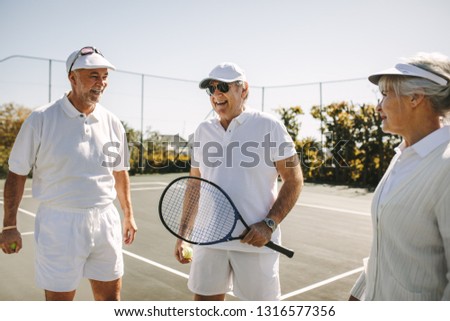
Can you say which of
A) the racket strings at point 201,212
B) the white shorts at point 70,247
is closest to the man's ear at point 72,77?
the white shorts at point 70,247

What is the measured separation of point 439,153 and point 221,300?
1464 mm

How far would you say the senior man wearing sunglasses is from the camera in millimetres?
2430

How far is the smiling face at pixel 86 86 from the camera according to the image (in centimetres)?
257

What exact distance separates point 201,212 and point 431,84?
148 cm

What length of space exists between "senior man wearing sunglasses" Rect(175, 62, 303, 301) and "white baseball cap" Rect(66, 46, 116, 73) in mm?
633

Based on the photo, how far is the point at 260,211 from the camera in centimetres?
245

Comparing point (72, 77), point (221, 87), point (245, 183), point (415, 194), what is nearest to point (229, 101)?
point (221, 87)

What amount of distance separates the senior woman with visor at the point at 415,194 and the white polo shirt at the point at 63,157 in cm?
157

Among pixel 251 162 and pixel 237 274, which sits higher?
pixel 251 162

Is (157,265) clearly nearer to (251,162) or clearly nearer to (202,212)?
(202,212)

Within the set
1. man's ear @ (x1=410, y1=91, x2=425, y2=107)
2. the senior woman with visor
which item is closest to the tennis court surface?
the senior woman with visor

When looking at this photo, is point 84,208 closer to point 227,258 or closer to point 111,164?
point 111,164

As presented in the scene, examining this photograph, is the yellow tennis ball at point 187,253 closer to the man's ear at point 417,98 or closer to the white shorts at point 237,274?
the white shorts at point 237,274

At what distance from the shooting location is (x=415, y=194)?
1519mm
